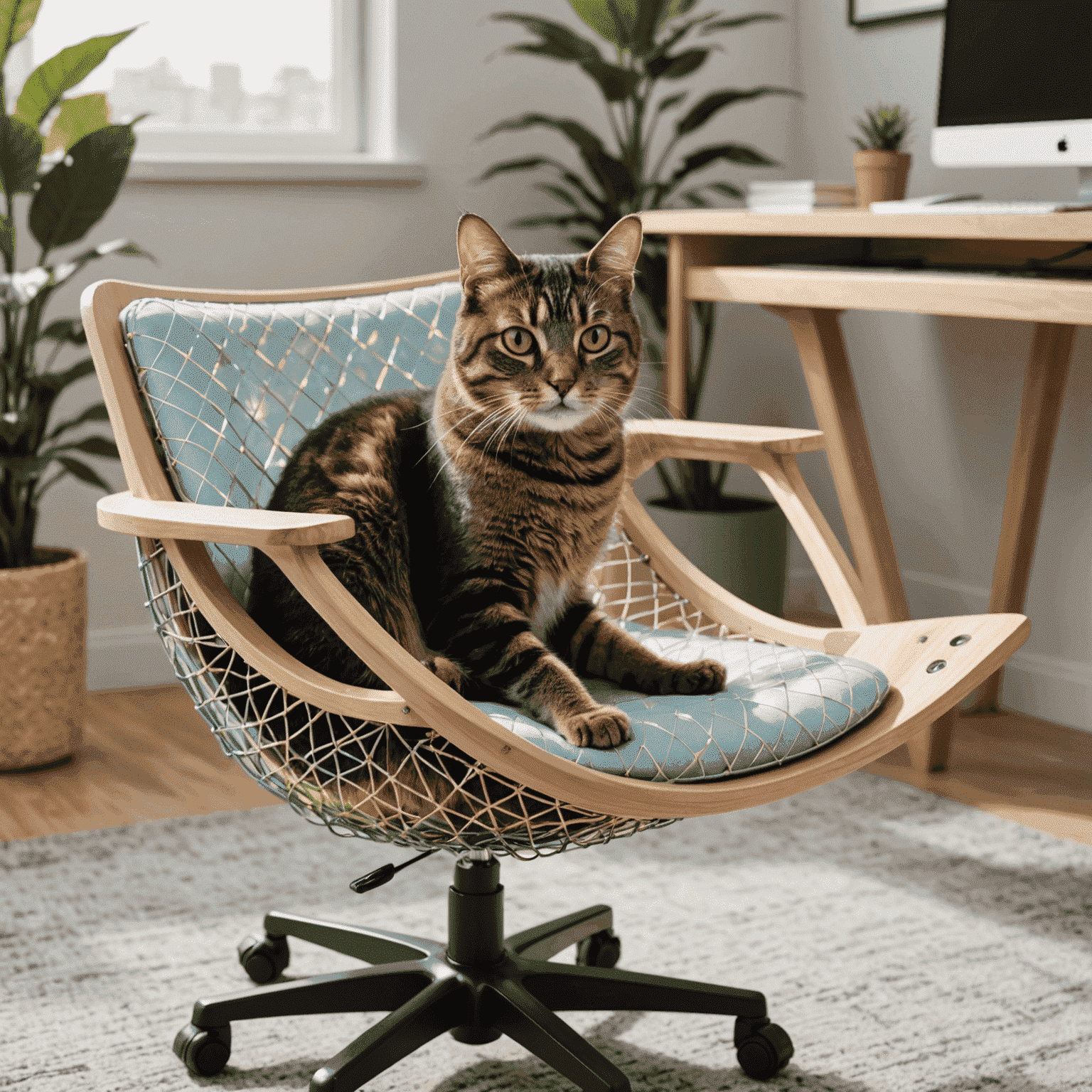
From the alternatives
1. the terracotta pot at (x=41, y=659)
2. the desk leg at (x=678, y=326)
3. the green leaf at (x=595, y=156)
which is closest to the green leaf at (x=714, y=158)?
the green leaf at (x=595, y=156)

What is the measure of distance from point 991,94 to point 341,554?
1.61 metres

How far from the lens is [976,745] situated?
8.63 feet

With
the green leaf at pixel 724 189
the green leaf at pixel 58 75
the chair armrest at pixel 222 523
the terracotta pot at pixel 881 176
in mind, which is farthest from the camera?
the green leaf at pixel 724 189

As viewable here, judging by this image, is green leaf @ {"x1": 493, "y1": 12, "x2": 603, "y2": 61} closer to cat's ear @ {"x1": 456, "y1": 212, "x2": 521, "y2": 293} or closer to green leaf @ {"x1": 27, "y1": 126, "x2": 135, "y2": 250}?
green leaf @ {"x1": 27, "y1": 126, "x2": 135, "y2": 250}

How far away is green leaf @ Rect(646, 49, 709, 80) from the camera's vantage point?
2.85m

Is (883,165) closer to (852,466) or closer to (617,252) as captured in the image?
(852,466)

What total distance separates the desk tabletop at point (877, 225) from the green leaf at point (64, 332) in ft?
3.41

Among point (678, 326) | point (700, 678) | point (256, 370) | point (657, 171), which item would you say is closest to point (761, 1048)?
point (700, 678)

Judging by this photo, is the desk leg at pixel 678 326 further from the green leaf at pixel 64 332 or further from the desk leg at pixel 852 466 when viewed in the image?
the green leaf at pixel 64 332

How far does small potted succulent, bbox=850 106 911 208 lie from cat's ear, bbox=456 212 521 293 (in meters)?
1.49

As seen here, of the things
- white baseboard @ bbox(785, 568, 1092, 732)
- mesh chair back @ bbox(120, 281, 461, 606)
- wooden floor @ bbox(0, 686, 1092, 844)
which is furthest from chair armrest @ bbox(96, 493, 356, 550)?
white baseboard @ bbox(785, 568, 1092, 732)

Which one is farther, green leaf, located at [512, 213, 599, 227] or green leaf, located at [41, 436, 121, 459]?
green leaf, located at [512, 213, 599, 227]

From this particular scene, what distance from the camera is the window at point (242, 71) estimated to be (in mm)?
2879

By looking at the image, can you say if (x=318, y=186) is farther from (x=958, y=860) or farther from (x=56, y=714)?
(x=958, y=860)
